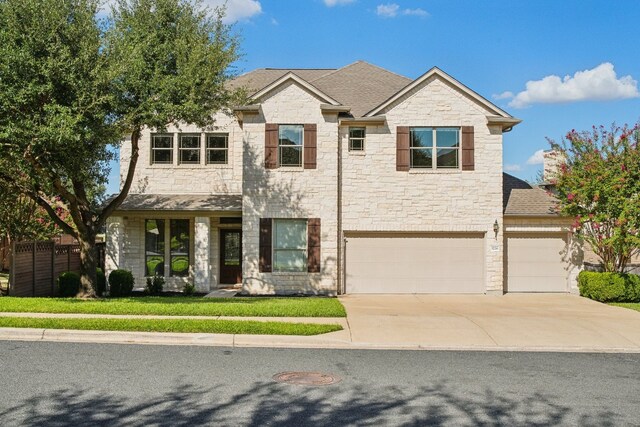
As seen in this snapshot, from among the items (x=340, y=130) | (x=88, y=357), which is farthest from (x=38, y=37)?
(x=340, y=130)

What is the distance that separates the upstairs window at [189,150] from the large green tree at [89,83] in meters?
4.97

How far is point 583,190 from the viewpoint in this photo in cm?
1870

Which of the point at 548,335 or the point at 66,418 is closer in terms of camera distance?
the point at 66,418

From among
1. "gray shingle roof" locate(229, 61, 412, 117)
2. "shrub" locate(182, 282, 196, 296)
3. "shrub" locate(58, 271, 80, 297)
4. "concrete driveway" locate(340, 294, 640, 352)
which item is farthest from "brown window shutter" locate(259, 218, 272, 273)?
"shrub" locate(58, 271, 80, 297)

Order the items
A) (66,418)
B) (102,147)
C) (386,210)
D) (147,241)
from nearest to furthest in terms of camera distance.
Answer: (66,418), (102,147), (386,210), (147,241)

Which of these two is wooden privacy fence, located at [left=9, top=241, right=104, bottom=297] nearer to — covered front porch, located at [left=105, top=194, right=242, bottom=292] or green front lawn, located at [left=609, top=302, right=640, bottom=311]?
covered front porch, located at [left=105, top=194, right=242, bottom=292]

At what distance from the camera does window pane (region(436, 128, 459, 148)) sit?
20312 mm

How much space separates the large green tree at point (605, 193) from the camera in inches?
715

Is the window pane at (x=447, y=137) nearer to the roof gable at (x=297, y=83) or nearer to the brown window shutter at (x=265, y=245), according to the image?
the roof gable at (x=297, y=83)

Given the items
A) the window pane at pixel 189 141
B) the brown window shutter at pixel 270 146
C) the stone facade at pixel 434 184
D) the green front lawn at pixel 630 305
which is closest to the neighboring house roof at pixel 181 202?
the brown window shutter at pixel 270 146

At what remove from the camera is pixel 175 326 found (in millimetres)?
11930

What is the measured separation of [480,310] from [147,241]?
39.8 ft

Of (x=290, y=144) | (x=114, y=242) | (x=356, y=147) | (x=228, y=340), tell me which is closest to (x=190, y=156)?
(x=114, y=242)

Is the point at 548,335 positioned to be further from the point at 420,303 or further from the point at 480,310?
the point at 420,303
